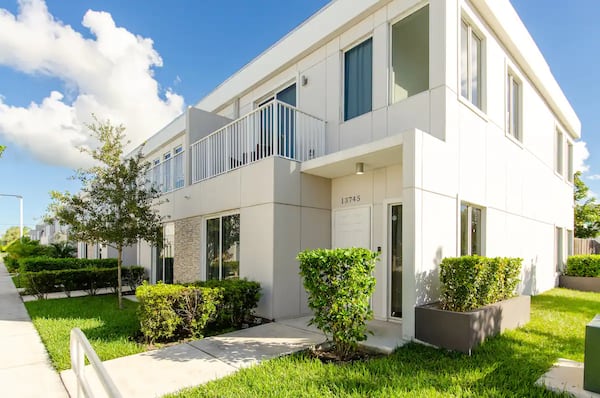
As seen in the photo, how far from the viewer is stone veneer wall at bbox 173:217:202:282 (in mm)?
10062

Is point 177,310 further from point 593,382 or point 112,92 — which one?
point 112,92

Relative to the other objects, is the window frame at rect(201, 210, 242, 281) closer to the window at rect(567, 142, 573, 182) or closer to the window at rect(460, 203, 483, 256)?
the window at rect(460, 203, 483, 256)

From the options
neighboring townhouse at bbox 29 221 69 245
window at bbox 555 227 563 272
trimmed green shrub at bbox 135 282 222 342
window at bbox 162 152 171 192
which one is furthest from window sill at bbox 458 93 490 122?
neighboring townhouse at bbox 29 221 69 245

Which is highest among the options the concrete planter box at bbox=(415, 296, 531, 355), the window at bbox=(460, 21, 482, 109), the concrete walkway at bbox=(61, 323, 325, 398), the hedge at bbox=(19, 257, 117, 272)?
the window at bbox=(460, 21, 482, 109)

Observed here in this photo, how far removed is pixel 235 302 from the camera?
6.61m

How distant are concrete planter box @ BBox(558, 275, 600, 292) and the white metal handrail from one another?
1536 centimetres

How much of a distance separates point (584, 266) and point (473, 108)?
10182mm

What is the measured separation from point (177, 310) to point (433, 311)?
4177mm

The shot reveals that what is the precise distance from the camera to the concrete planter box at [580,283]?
12.3 metres

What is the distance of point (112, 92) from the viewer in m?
16.2

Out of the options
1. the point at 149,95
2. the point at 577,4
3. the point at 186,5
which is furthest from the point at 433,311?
the point at 149,95

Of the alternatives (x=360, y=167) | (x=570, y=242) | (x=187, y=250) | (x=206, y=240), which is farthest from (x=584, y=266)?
(x=187, y=250)

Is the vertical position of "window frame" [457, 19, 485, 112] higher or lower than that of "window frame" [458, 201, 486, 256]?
higher

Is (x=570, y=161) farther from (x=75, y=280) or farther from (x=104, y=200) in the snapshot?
(x=75, y=280)
